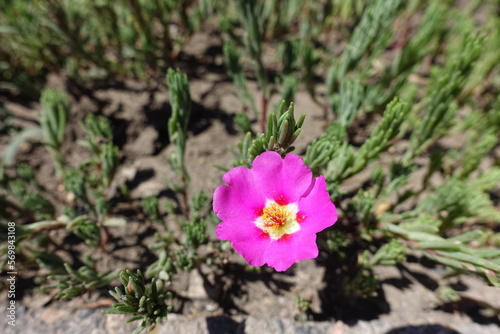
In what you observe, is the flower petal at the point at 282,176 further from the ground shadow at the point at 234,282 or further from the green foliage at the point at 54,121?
the green foliage at the point at 54,121

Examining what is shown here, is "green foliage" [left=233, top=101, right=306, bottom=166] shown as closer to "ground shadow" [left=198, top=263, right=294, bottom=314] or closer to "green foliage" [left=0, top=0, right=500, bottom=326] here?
"green foliage" [left=0, top=0, right=500, bottom=326]

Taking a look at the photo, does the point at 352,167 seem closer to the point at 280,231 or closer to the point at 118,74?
the point at 280,231

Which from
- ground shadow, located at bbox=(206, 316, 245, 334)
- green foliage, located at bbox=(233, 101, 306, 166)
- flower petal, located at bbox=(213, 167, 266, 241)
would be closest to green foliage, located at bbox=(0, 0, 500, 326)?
green foliage, located at bbox=(233, 101, 306, 166)

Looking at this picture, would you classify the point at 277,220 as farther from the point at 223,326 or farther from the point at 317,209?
the point at 223,326

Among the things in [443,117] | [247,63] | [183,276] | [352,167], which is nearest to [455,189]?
[443,117]

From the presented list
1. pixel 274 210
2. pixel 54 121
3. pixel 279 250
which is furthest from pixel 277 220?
pixel 54 121
